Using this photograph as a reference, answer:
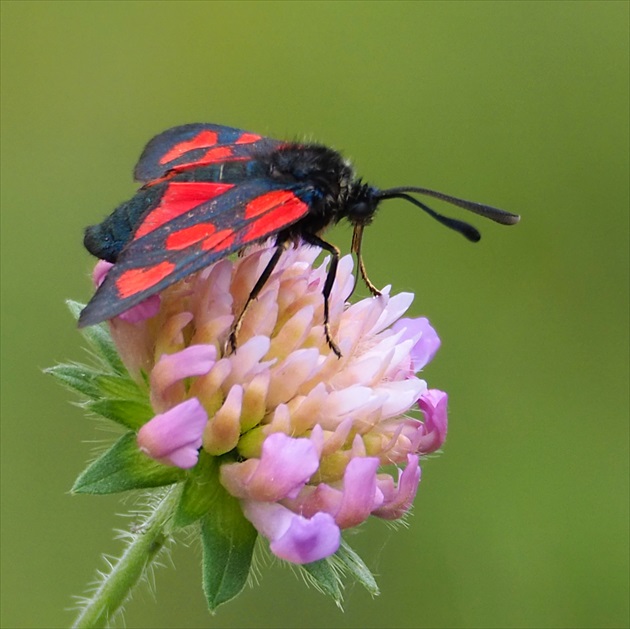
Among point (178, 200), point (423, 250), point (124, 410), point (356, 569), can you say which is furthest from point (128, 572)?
point (423, 250)

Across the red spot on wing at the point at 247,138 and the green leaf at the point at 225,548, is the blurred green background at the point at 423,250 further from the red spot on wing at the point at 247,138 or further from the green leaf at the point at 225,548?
the green leaf at the point at 225,548

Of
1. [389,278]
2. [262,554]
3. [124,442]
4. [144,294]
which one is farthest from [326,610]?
[144,294]

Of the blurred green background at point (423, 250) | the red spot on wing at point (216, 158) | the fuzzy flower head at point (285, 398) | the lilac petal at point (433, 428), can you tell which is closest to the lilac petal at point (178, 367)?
the fuzzy flower head at point (285, 398)

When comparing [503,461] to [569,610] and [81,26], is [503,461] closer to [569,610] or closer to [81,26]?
[569,610]

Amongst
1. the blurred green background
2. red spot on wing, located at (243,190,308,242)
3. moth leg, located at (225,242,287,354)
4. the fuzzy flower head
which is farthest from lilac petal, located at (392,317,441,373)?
the blurred green background

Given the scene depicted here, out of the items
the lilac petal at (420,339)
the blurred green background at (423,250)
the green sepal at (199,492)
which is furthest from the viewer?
the blurred green background at (423,250)

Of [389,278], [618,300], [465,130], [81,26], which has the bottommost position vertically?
[618,300]

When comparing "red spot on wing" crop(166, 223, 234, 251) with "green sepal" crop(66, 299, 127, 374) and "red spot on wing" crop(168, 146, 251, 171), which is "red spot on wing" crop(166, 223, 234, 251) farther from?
"green sepal" crop(66, 299, 127, 374)

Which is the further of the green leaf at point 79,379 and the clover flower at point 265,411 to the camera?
→ the green leaf at point 79,379
